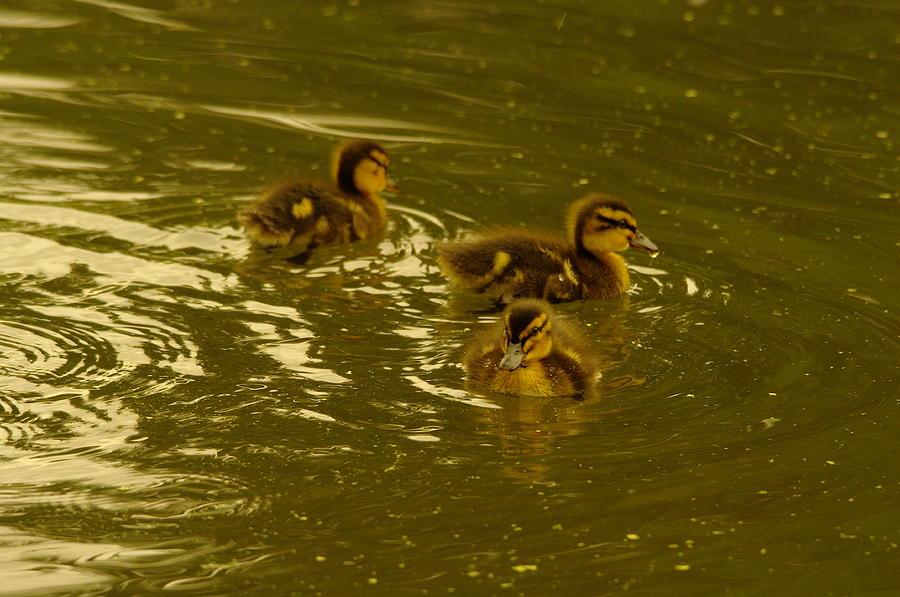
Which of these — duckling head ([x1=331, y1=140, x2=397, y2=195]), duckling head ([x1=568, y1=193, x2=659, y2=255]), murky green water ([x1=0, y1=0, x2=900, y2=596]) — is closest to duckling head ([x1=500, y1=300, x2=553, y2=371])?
murky green water ([x1=0, y1=0, x2=900, y2=596])

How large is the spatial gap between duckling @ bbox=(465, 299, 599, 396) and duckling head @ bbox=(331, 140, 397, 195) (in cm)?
186

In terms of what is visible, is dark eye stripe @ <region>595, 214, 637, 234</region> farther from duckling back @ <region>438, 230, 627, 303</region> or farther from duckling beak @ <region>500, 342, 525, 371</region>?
duckling beak @ <region>500, 342, 525, 371</region>

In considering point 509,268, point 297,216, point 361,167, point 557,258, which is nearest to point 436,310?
point 509,268

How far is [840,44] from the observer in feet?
29.3

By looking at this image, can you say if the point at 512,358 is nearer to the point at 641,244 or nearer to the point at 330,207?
the point at 641,244

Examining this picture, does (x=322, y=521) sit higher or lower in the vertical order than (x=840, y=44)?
lower

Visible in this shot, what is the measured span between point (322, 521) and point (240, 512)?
211 mm

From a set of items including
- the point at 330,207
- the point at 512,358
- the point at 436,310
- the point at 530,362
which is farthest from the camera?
the point at 330,207

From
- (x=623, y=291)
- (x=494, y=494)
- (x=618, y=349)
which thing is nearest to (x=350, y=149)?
(x=623, y=291)

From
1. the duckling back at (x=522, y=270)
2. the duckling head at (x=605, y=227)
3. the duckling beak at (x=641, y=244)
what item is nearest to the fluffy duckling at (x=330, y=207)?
the duckling back at (x=522, y=270)

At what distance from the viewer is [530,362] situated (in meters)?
4.66

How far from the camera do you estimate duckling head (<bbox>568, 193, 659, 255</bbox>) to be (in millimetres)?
5789

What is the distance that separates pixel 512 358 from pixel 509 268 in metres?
1.08

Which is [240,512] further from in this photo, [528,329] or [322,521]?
[528,329]
